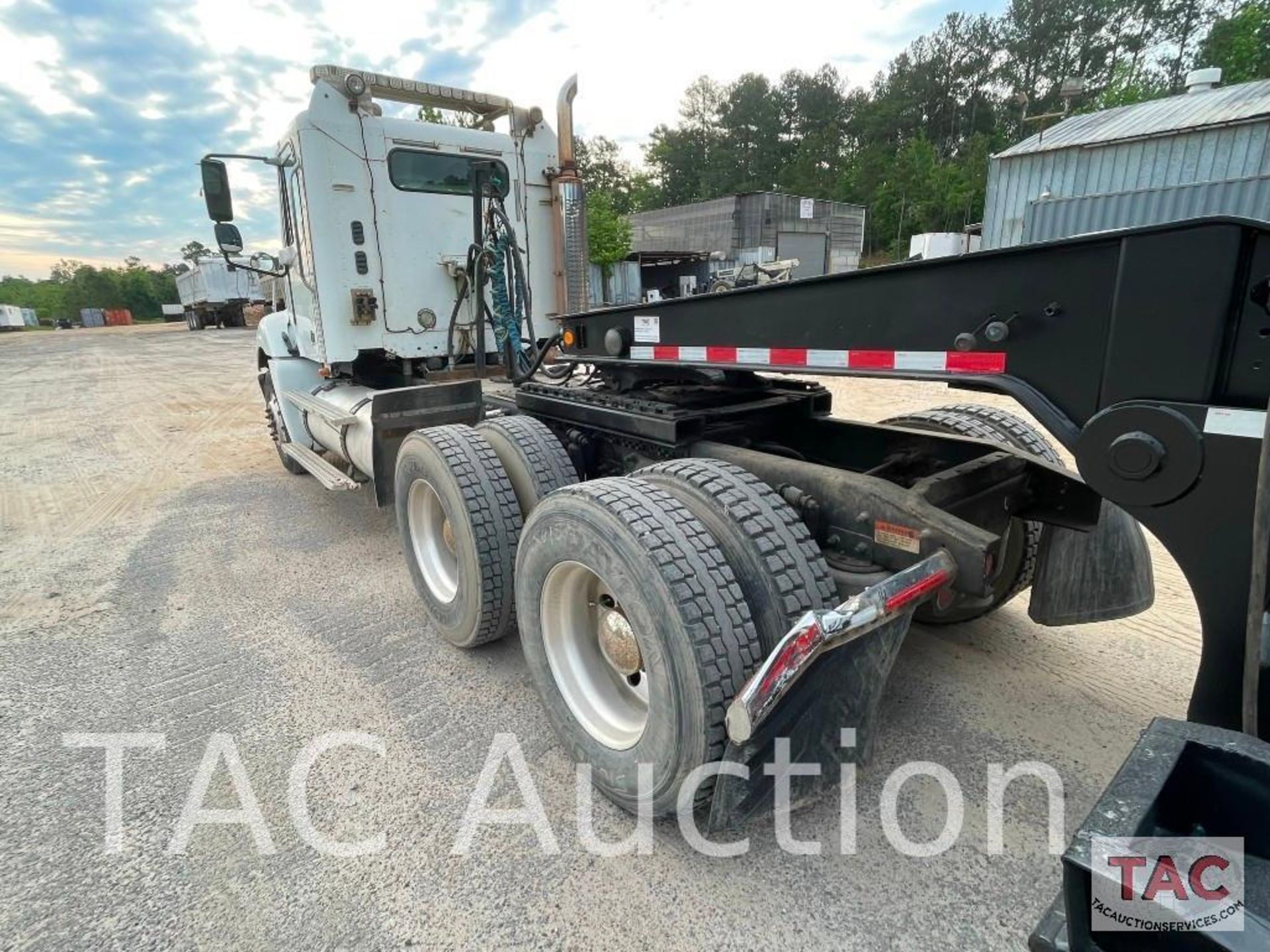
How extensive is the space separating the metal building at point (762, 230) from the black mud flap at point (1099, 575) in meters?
31.2

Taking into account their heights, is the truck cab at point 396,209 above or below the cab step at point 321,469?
above

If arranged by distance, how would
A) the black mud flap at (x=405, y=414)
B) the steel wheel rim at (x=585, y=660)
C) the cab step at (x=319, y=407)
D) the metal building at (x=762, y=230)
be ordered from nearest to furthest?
the steel wheel rim at (x=585, y=660), the black mud flap at (x=405, y=414), the cab step at (x=319, y=407), the metal building at (x=762, y=230)

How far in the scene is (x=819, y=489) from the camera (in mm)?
2285

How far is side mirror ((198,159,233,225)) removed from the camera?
4.63m


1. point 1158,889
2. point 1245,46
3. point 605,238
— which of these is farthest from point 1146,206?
point 1245,46

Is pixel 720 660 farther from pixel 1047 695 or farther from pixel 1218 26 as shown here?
pixel 1218 26

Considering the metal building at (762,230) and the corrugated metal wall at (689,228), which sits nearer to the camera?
the metal building at (762,230)

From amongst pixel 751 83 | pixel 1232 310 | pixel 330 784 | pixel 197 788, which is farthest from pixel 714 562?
pixel 751 83

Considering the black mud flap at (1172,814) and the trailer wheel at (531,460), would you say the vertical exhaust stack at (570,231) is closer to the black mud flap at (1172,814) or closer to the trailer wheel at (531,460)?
the trailer wheel at (531,460)

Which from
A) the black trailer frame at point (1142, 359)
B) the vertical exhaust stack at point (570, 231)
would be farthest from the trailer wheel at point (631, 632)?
the vertical exhaust stack at point (570, 231)

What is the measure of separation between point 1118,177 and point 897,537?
16.4m

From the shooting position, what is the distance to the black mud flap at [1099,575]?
2574 millimetres

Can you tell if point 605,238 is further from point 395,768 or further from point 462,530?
point 395,768

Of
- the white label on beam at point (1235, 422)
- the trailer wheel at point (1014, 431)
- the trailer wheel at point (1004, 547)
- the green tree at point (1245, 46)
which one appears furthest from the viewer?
the green tree at point (1245, 46)
